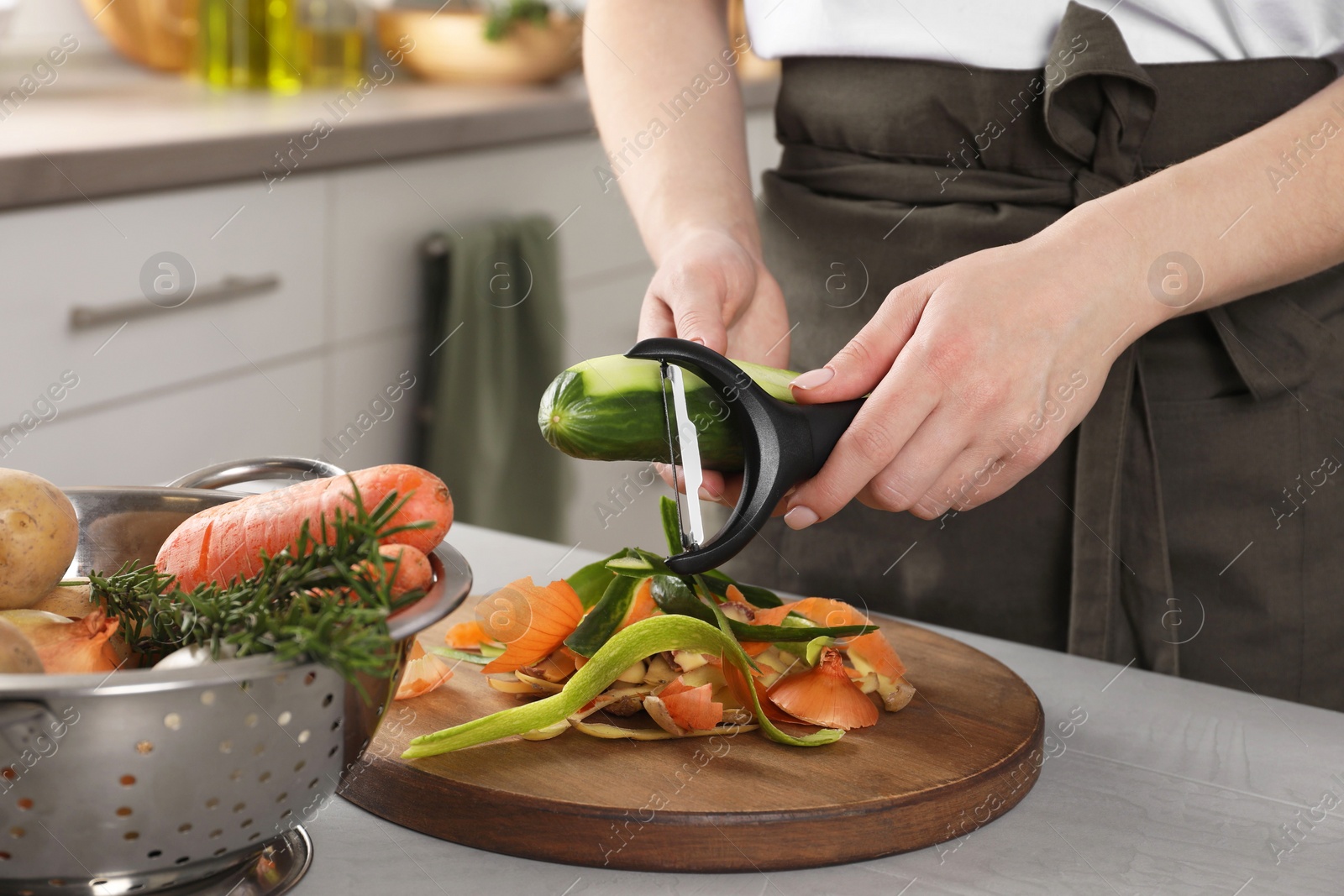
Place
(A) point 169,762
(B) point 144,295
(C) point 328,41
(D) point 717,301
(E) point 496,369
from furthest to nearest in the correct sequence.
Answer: (C) point 328,41
(E) point 496,369
(B) point 144,295
(D) point 717,301
(A) point 169,762

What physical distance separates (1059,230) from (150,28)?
2.26m

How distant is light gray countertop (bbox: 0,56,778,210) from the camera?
157 centimetres

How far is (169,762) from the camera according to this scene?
1.56 feet

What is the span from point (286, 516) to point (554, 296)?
6.30 ft

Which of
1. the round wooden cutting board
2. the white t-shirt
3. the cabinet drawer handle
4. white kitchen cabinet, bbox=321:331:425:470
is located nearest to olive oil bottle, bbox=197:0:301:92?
white kitchen cabinet, bbox=321:331:425:470

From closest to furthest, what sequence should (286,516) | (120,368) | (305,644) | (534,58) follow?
(305,644) → (286,516) → (120,368) → (534,58)

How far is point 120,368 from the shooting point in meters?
1.68

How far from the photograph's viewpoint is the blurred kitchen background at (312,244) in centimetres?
162

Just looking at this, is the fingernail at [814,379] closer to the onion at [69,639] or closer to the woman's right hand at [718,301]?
the woman's right hand at [718,301]

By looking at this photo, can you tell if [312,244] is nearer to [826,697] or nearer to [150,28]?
[150,28]

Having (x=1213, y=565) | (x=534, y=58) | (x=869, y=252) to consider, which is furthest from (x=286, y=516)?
(x=534, y=58)

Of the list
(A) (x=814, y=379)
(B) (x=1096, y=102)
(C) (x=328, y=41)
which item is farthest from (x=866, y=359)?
(C) (x=328, y=41)

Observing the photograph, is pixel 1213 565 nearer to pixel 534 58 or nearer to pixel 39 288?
pixel 39 288

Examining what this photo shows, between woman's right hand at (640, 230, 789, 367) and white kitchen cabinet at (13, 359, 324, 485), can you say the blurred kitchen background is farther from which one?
woman's right hand at (640, 230, 789, 367)
